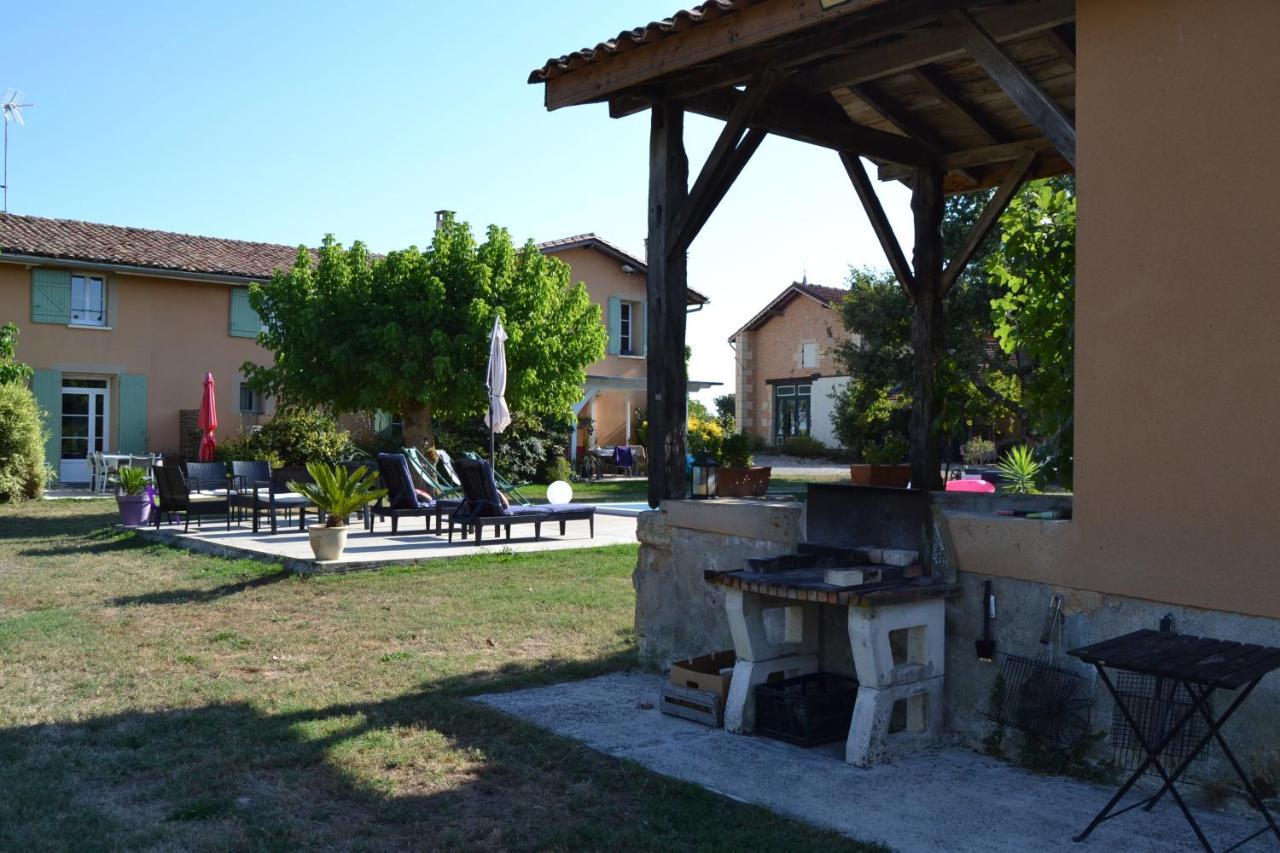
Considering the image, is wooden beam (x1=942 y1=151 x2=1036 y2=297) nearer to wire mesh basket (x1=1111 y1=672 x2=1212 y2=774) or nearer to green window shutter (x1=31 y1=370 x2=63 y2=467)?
wire mesh basket (x1=1111 y1=672 x2=1212 y2=774)

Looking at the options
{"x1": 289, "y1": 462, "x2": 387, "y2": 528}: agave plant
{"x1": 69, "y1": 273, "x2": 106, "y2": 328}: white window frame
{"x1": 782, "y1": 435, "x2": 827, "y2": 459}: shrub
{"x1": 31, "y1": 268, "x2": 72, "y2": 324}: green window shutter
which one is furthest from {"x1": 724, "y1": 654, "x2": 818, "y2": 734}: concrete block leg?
{"x1": 782, "y1": 435, "x2": 827, "y2": 459}: shrub

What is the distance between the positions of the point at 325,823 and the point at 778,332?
3699 cm

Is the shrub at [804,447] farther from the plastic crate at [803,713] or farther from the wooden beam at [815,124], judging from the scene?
the plastic crate at [803,713]

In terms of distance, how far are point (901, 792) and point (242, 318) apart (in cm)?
2297

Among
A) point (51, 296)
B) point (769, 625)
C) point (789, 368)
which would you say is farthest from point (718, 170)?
point (789, 368)

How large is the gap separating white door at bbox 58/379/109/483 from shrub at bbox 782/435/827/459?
2081 cm

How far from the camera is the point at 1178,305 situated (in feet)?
14.0

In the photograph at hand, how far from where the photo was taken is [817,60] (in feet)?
21.0

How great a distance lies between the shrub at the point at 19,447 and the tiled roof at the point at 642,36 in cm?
1588

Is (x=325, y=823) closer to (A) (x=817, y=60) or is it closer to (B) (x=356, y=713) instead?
(B) (x=356, y=713)

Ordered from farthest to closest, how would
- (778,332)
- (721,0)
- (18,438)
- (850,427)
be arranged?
1. (778,332)
2. (850,427)
3. (18,438)
4. (721,0)

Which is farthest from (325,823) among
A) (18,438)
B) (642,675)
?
(18,438)

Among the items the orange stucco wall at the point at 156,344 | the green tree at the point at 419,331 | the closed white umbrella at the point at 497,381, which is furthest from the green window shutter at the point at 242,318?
the closed white umbrella at the point at 497,381

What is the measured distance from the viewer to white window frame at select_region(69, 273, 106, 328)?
22578 mm
